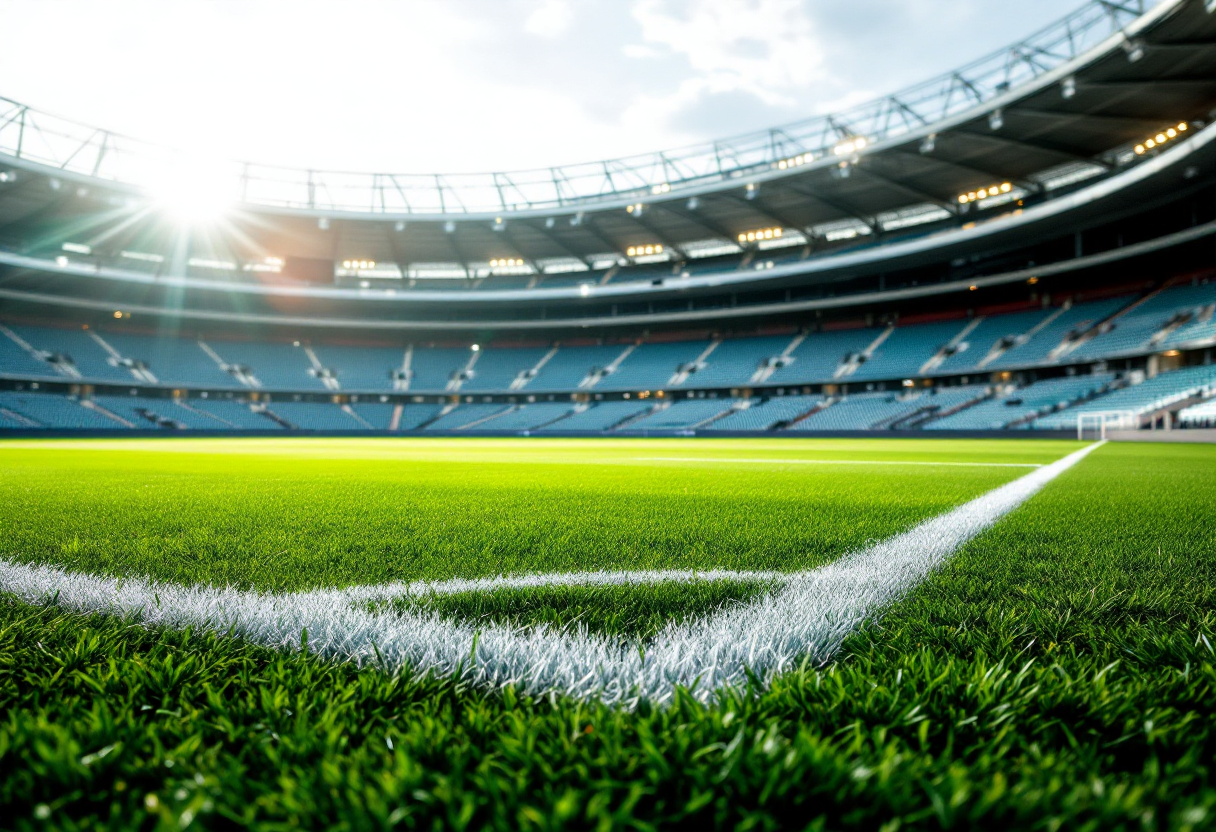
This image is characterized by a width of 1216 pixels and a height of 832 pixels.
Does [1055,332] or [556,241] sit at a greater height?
[556,241]

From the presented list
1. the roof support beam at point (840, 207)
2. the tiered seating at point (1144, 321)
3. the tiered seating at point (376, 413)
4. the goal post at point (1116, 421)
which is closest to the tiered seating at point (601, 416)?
the tiered seating at point (376, 413)

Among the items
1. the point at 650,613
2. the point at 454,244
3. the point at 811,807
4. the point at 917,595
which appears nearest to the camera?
the point at 811,807

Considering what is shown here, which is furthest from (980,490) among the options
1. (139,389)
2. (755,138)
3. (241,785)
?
(139,389)

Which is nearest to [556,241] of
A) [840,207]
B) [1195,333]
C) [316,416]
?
[840,207]

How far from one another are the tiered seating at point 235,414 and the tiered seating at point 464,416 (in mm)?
9662

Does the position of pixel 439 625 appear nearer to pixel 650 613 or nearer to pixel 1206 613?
pixel 650 613

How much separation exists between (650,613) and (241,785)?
103 centimetres

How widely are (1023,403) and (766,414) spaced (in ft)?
39.0

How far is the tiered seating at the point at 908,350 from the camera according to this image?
32.8 metres

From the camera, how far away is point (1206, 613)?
147cm

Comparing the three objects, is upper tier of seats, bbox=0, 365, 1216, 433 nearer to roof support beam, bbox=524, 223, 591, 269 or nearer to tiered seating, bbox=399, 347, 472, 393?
tiered seating, bbox=399, 347, 472, 393

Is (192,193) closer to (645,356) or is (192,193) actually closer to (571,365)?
(571,365)

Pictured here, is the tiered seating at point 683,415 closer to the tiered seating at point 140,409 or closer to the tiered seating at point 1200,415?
the tiered seating at point 1200,415

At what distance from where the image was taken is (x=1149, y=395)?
2300 cm
